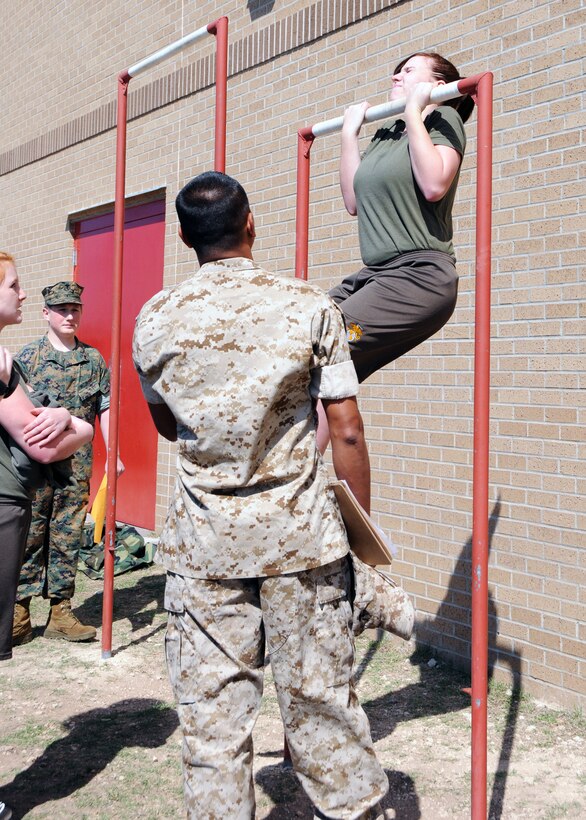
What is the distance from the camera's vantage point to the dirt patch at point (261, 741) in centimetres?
306

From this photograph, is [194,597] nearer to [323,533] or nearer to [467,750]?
[323,533]

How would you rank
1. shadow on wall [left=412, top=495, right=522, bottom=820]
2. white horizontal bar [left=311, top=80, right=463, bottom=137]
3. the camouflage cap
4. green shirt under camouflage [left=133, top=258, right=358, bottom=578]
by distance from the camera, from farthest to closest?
the camouflage cap < shadow on wall [left=412, top=495, right=522, bottom=820] < white horizontal bar [left=311, top=80, right=463, bottom=137] < green shirt under camouflage [left=133, top=258, right=358, bottom=578]

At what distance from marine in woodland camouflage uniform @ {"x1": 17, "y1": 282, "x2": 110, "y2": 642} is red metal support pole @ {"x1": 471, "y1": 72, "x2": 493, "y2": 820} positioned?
2976mm

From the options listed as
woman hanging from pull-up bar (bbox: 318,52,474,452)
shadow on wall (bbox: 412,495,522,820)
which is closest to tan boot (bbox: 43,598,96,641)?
shadow on wall (bbox: 412,495,522,820)

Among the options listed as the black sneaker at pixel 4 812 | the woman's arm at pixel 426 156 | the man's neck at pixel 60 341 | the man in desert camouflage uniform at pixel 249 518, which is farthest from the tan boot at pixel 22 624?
the woman's arm at pixel 426 156

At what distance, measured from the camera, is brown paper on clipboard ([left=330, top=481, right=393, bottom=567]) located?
7.31 feet

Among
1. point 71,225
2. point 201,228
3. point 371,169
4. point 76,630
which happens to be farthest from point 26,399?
point 71,225

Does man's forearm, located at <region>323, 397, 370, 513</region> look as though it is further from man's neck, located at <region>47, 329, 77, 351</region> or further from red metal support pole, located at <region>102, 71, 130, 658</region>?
man's neck, located at <region>47, 329, 77, 351</region>

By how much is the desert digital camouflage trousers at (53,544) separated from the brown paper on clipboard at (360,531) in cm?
312

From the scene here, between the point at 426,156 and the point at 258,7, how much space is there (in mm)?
4052

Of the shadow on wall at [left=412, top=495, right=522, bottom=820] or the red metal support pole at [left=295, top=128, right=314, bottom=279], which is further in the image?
the shadow on wall at [left=412, top=495, right=522, bottom=820]

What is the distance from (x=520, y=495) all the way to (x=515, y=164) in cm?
163

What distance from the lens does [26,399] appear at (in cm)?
263

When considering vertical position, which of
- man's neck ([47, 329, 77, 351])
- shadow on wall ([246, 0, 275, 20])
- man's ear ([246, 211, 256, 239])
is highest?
shadow on wall ([246, 0, 275, 20])
